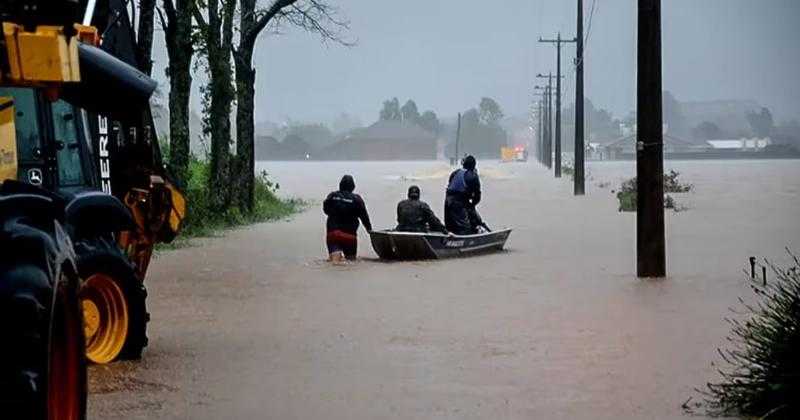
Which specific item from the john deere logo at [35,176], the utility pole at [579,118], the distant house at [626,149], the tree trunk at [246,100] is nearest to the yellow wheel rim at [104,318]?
the john deere logo at [35,176]

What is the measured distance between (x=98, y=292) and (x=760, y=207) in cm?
3248

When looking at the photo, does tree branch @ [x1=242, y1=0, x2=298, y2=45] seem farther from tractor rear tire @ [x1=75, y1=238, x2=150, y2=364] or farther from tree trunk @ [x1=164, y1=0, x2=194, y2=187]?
tractor rear tire @ [x1=75, y1=238, x2=150, y2=364]

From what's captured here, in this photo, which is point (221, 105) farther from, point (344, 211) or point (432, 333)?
point (432, 333)

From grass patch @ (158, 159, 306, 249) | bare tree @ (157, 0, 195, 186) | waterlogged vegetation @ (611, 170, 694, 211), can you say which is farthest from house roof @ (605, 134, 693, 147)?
bare tree @ (157, 0, 195, 186)

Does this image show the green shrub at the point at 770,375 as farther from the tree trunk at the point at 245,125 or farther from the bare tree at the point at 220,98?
the tree trunk at the point at 245,125

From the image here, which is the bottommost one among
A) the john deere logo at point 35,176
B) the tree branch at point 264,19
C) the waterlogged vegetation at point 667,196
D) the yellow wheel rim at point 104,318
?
the waterlogged vegetation at point 667,196

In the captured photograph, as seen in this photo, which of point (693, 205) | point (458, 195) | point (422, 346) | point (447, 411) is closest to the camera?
point (447, 411)

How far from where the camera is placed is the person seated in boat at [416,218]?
24766 millimetres

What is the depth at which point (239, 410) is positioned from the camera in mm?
10453

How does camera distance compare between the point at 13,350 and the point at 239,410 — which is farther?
the point at 239,410

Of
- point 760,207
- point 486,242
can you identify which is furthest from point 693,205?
point 486,242

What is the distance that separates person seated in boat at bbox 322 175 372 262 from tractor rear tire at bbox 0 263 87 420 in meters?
17.0

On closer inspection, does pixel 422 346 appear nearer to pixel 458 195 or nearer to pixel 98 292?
pixel 98 292

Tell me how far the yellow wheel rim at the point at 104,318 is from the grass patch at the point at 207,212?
52.0ft
